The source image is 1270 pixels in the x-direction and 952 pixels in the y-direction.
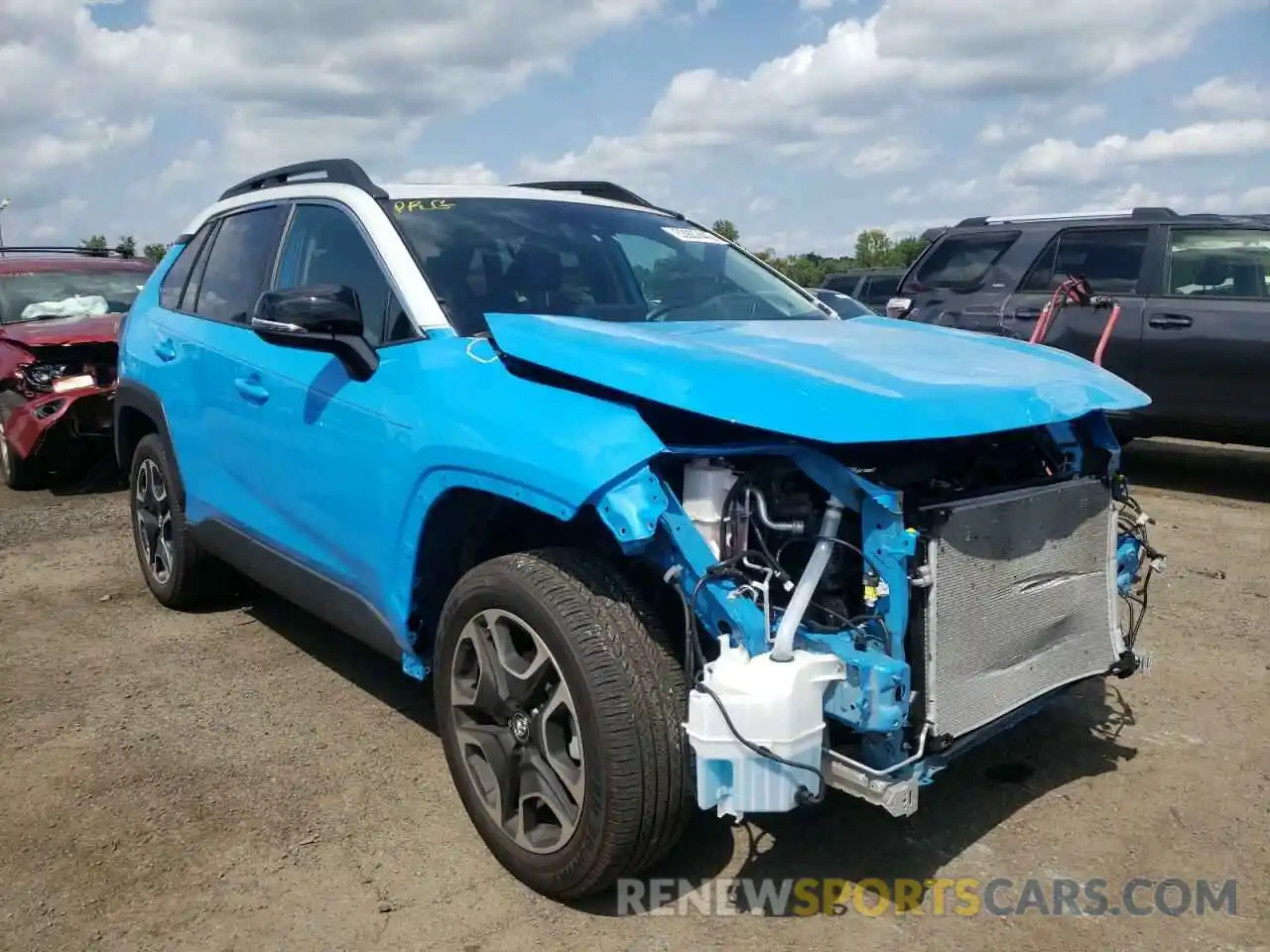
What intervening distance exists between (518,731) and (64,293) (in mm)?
7759

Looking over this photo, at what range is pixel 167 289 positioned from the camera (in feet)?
16.5

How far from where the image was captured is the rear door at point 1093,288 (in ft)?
24.7

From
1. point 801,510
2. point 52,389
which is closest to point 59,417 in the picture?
point 52,389

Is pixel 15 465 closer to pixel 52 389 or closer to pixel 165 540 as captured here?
pixel 52 389

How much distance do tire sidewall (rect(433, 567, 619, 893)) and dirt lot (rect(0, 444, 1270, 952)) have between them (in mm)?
105

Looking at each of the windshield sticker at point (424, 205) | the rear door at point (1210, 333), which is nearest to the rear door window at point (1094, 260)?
the rear door at point (1210, 333)

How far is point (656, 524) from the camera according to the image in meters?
2.42

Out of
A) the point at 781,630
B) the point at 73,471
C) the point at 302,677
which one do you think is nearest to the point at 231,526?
the point at 302,677

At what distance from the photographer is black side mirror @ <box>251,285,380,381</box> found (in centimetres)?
311

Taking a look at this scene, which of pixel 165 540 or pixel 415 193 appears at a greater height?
pixel 415 193

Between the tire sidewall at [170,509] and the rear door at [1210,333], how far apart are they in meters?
6.17

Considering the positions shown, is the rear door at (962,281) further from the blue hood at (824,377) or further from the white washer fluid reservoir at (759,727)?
the white washer fluid reservoir at (759,727)

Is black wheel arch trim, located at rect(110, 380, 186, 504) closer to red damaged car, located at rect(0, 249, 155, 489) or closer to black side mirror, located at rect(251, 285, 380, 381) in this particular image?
black side mirror, located at rect(251, 285, 380, 381)

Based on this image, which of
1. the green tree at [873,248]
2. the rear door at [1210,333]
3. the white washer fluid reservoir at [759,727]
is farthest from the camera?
the green tree at [873,248]
